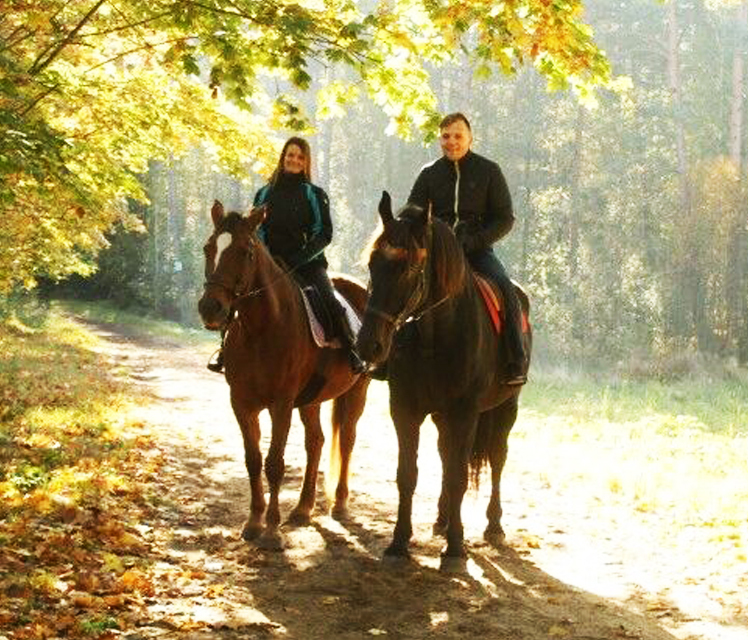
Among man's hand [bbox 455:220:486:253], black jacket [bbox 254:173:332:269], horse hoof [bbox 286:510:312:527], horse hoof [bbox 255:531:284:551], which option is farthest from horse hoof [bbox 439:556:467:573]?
black jacket [bbox 254:173:332:269]

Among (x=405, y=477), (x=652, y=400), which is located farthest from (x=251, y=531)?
(x=652, y=400)

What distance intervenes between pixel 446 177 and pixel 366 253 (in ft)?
4.80

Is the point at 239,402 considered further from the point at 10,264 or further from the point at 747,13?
the point at 747,13

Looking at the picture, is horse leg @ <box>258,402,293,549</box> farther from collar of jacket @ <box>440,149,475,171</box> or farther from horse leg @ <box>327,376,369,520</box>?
collar of jacket @ <box>440,149,475,171</box>

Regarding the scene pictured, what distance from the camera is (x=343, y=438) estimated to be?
347 inches

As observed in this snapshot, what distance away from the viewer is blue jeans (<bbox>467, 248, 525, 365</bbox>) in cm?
736

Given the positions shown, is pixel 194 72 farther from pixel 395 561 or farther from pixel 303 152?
pixel 395 561

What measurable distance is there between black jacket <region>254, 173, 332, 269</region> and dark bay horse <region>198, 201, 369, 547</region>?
0.42 meters

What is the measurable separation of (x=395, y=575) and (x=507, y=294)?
242cm

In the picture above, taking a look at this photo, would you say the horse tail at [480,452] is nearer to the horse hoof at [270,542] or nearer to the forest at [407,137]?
the horse hoof at [270,542]

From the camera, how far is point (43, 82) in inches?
366

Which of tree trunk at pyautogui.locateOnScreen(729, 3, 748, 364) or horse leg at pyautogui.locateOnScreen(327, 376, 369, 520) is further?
tree trunk at pyautogui.locateOnScreen(729, 3, 748, 364)

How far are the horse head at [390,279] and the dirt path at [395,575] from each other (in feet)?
5.41

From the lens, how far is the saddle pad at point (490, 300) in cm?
721
